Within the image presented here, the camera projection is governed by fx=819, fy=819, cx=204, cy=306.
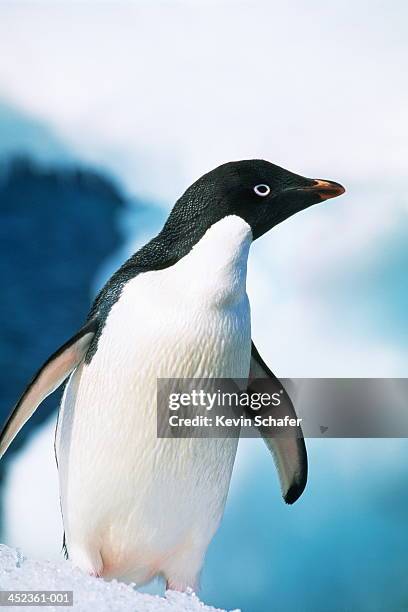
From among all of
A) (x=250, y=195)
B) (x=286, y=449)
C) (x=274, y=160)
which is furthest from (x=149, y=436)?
(x=274, y=160)

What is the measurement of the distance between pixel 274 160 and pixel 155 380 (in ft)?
1.82

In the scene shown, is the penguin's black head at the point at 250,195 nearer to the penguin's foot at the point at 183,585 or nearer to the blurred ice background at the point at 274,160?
the blurred ice background at the point at 274,160

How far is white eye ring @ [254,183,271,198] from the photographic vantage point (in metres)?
1.32

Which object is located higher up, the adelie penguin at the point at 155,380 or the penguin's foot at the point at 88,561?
the adelie penguin at the point at 155,380

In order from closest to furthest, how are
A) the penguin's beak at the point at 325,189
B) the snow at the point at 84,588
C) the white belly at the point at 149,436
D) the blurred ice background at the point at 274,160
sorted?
1. the snow at the point at 84,588
2. the white belly at the point at 149,436
3. the penguin's beak at the point at 325,189
4. the blurred ice background at the point at 274,160

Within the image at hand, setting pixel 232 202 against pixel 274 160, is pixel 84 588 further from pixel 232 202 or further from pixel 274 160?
pixel 274 160

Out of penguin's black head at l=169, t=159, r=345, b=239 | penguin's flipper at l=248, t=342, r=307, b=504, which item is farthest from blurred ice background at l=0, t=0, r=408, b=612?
penguin's black head at l=169, t=159, r=345, b=239

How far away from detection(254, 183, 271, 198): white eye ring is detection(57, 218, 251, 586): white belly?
0.08m

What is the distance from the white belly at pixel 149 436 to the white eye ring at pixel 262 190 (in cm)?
8

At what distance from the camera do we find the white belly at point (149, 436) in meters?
1.25

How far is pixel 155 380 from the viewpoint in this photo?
1249mm

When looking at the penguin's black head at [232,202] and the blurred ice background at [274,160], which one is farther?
the blurred ice background at [274,160]

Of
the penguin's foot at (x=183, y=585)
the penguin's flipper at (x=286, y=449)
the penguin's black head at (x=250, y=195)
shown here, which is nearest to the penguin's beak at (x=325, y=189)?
the penguin's black head at (x=250, y=195)

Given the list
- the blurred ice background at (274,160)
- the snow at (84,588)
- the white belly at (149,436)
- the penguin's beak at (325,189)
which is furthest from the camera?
the blurred ice background at (274,160)
